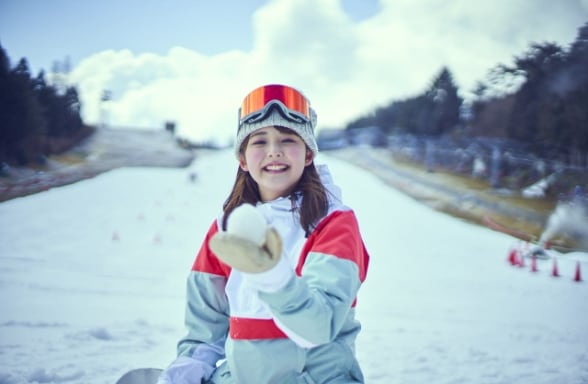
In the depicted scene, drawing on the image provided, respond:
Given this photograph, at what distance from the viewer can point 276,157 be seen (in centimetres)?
151

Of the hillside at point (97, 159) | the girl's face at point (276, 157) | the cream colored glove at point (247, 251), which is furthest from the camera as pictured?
the hillside at point (97, 159)

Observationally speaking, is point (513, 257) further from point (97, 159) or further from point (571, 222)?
point (97, 159)

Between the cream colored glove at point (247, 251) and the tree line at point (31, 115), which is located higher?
the tree line at point (31, 115)

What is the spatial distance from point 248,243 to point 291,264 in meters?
0.40

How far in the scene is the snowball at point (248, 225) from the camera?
934 mm

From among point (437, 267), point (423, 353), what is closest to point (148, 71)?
point (423, 353)

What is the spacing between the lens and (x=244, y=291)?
1.49 meters

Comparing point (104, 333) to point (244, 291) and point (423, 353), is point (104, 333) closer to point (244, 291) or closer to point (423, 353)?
point (244, 291)

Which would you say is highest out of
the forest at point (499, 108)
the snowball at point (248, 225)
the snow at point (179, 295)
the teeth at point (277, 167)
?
the forest at point (499, 108)

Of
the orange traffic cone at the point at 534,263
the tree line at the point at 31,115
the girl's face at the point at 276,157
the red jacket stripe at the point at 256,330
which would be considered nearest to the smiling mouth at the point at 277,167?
the girl's face at the point at 276,157

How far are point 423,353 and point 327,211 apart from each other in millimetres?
1705

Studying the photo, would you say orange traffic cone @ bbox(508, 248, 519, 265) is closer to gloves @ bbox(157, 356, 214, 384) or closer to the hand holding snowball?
gloves @ bbox(157, 356, 214, 384)

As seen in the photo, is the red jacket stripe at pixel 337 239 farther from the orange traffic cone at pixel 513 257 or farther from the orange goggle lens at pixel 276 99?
the orange traffic cone at pixel 513 257

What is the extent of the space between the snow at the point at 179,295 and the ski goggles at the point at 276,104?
35.7 inches
